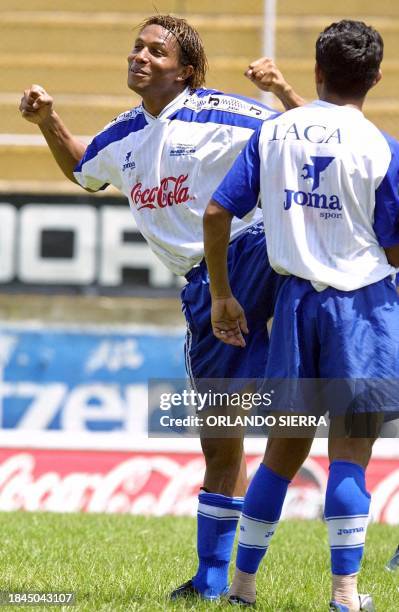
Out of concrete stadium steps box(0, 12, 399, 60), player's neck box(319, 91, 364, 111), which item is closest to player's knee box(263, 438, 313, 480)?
player's neck box(319, 91, 364, 111)

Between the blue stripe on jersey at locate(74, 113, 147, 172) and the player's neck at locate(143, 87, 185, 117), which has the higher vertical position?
the player's neck at locate(143, 87, 185, 117)

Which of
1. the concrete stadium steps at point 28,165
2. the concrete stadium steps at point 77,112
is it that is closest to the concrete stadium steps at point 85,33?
the concrete stadium steps at point 77,112

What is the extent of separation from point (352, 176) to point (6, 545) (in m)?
2.97

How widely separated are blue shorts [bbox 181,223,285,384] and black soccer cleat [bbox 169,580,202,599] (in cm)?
76

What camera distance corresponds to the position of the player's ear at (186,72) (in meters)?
4.35

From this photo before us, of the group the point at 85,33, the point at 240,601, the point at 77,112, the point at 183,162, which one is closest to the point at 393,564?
the point at 240,601

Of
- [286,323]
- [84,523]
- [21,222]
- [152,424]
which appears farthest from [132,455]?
[286,323]

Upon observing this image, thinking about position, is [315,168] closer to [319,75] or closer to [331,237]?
[331,237]

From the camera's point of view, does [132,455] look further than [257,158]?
Yes

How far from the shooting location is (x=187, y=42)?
171 inches

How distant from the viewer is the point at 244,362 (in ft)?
13.2

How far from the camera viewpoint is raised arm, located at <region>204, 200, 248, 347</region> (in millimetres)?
3617

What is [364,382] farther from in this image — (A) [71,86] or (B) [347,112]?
(A) [71,86]

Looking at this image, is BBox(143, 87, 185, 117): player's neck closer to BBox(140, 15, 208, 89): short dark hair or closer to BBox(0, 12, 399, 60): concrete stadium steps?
BBox(140, 15, 208, 89): short dark hair
